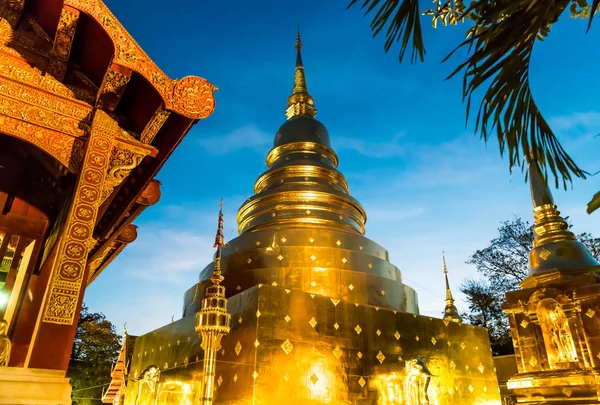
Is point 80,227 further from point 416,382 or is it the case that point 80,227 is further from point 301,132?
point 301,132

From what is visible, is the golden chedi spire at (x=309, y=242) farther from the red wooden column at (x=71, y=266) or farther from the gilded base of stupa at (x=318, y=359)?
the red wooden column at (x=71, y=266)

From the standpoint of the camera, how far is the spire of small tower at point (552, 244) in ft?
23.6

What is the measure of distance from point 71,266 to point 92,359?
19.0 m

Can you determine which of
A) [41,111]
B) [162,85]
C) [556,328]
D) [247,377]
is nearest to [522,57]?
[162,85]

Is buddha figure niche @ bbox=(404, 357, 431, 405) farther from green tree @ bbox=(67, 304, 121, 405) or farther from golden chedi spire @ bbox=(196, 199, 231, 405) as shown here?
green tree @ bbox=(67, 304, 121, 405)

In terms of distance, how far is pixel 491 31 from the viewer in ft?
5.53

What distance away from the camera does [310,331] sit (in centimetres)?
668

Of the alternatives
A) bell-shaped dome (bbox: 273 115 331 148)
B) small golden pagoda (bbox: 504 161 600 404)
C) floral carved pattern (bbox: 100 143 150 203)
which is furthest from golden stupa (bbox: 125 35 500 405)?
floral carved pattern (bbox: 100 143 150 203)

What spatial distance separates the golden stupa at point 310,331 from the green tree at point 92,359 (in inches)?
459

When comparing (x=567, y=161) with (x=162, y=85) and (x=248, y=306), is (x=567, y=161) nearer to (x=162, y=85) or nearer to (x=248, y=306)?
(x=162, y=85)

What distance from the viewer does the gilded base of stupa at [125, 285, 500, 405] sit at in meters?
6.08

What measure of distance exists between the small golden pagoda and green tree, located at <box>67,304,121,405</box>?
17.7 meters

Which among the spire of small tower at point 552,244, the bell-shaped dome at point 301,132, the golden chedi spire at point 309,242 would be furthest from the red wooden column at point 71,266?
the bell-shaped dome at point 301,132

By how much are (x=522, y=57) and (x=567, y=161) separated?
592 mm
